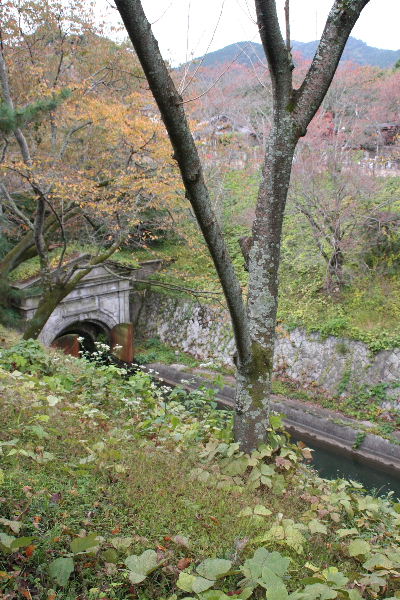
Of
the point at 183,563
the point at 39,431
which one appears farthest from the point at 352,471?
the point at 183,563

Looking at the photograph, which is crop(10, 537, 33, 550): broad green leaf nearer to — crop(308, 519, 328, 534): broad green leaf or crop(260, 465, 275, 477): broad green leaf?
crop(308, 519, 328, 534): broad green leaf

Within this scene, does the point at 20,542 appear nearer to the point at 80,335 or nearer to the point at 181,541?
the point at 181,541

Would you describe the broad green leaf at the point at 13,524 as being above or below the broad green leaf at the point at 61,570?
above

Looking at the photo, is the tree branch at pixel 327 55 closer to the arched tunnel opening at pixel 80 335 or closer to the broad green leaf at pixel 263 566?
the broad green leaf at pixel 263 566

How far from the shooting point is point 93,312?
51.3 feet

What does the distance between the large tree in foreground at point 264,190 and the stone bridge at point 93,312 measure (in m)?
10.6

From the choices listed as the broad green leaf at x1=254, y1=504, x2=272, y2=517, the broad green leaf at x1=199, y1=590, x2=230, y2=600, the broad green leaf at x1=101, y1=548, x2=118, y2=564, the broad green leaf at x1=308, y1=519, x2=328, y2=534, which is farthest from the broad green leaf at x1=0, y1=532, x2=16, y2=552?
the broad green leaf at x1=308, y1=519, x2=328, y2=534

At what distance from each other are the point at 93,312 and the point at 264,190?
12.8 m

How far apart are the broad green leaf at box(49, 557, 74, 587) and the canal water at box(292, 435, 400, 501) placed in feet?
24.7

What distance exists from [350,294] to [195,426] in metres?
10.0

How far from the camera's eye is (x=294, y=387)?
12453mm

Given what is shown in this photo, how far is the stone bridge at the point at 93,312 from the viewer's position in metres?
14.3

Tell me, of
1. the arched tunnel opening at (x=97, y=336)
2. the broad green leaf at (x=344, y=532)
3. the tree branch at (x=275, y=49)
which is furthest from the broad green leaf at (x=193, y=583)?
the arched tunnel opening at (x=97, y=336)

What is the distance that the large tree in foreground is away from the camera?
9.46 feet
